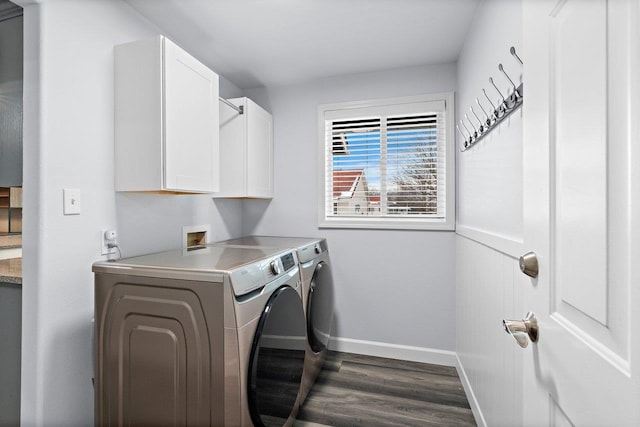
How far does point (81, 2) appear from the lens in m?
1.51

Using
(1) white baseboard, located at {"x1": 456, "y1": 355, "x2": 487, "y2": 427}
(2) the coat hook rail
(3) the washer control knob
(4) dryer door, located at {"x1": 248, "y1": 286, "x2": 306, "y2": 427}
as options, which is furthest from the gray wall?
(1) white baseboard, located at {"x1": 456, "y1": 355, "x2": 487, "y2": 427}

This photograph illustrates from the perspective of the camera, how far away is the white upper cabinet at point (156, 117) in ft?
5.16

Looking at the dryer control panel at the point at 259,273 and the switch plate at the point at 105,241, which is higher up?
the switch plate at the point at 105,241

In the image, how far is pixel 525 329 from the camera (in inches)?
28.7

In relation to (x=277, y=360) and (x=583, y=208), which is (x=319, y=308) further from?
(x=583, y=208)

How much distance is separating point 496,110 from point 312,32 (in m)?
1.25

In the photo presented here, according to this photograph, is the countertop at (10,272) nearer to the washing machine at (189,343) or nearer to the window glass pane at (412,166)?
the washing machine at (189,343)

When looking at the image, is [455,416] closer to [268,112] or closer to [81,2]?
[268,112]

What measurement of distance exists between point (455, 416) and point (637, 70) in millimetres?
2029

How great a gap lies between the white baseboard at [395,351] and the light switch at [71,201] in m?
2.08

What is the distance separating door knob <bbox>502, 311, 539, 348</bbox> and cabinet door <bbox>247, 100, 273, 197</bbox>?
202 centimetres

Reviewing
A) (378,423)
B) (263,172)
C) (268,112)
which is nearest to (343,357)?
(378,423)

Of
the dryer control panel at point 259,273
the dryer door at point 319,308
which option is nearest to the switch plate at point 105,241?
the dryer control panel at point 259,273

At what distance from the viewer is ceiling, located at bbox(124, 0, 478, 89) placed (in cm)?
175
